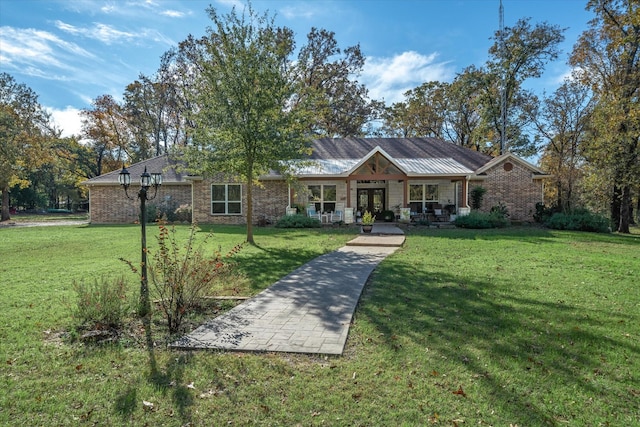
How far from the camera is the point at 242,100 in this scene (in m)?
11.6

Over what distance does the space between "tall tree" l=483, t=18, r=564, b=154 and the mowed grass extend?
79.0 feet

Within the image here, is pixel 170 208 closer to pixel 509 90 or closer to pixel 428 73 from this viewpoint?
pixel 428 73

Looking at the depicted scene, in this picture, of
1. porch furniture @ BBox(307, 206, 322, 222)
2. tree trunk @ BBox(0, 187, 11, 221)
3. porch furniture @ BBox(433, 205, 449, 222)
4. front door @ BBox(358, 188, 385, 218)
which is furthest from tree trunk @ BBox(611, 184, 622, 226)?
tree trunk @ BBox(0, 187, 11, 221)

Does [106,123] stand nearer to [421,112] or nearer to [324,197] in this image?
[324,197]

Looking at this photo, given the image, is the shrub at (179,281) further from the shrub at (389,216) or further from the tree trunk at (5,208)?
the tree trunk at (5,208)

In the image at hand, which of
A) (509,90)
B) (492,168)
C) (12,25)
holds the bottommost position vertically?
(492,168)

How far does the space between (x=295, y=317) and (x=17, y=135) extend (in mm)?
34780

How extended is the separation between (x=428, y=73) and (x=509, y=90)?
21.8 feet

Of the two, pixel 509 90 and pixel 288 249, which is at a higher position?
pixel 509 90

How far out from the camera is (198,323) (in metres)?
5.04

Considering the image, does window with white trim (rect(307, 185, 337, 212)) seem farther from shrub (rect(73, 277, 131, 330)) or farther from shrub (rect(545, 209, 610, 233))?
shrub (rect(73, 277, 131, 330))

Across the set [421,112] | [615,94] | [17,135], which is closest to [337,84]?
[421,112]

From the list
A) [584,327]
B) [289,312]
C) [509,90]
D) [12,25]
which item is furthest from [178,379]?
[509,90]

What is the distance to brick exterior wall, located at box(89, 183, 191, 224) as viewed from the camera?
22500mm
